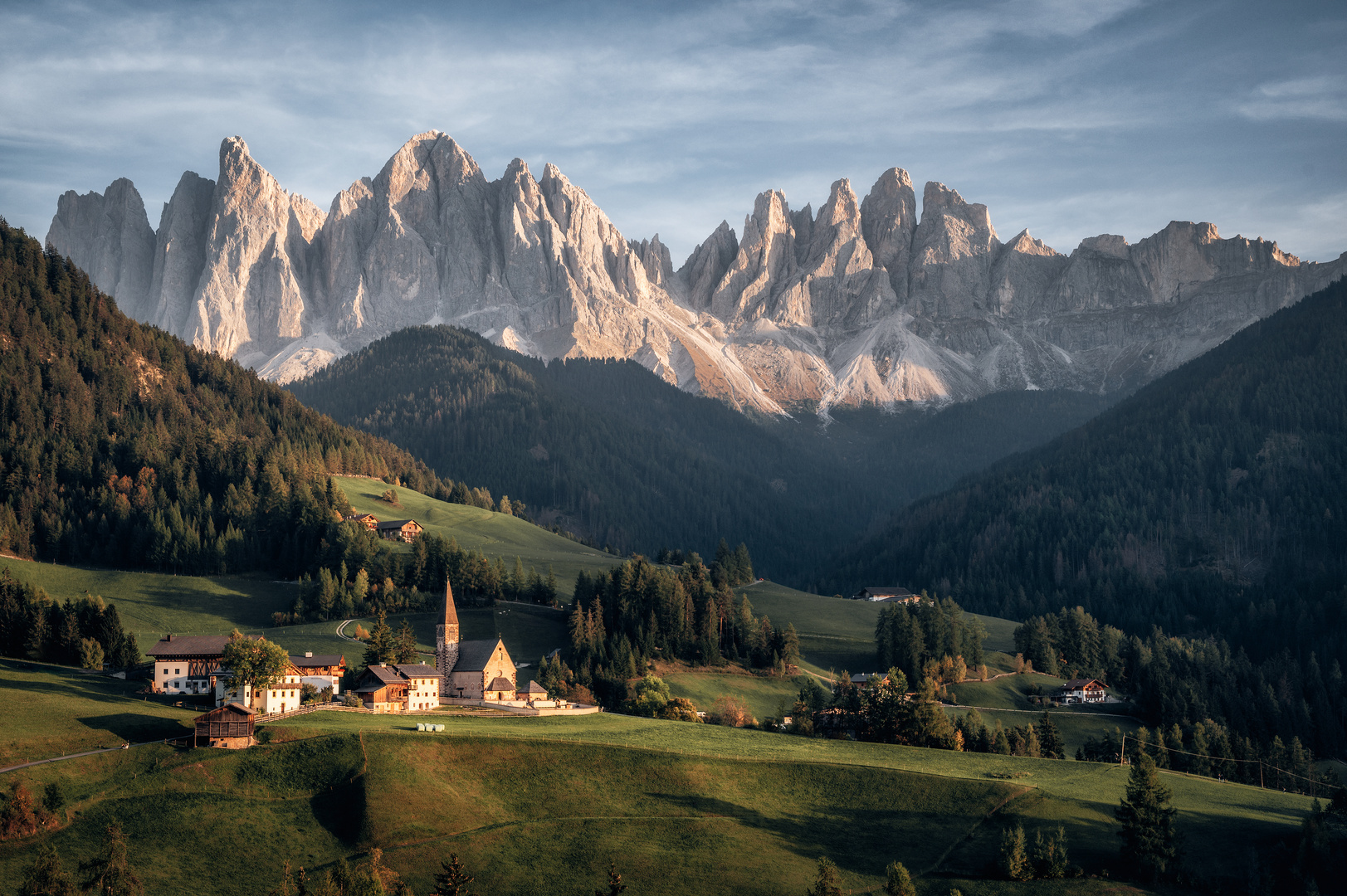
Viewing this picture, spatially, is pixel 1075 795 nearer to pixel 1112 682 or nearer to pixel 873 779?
pixel 873 779

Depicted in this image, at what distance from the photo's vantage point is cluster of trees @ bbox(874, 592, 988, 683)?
145625 mm

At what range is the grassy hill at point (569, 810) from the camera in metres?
69.8

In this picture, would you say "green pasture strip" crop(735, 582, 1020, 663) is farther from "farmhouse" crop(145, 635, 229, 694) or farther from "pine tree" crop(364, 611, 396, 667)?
"farmhouse" crop(145, 635, 229, 694)

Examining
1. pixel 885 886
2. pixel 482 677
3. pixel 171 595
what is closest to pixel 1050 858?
pixel 885 886

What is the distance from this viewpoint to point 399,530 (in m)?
184

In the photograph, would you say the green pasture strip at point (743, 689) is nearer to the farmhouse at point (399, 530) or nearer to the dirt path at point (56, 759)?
the dirt path at point (56, 759)

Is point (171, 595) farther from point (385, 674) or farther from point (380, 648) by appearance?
point (385, 674)

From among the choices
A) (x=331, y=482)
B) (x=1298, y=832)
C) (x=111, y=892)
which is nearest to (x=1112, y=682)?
(x=1298, y=832)

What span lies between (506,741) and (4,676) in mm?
44494

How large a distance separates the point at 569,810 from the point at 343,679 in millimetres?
38207

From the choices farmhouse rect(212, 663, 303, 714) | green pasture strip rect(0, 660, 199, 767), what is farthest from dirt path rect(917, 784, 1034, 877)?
green pasture strip rect(0, 660, 199, 767)

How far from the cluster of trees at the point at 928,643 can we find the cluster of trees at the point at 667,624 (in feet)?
48.2

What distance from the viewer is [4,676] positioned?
97.1 meters

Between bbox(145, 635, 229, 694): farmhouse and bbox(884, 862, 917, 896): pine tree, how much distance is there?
59.4m
